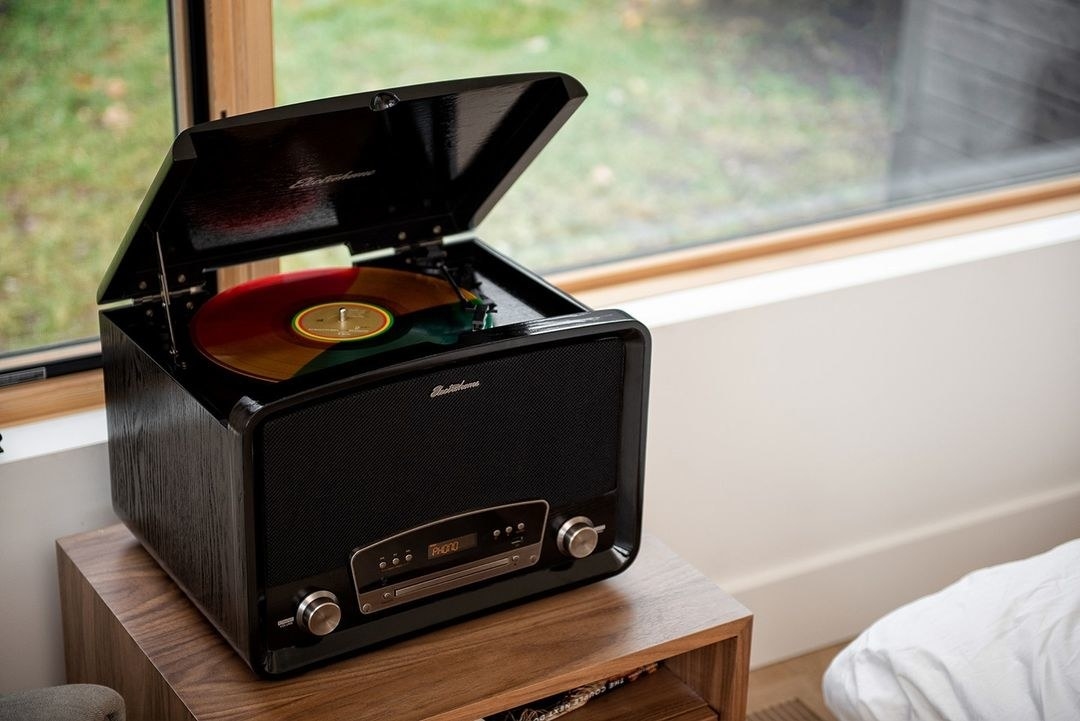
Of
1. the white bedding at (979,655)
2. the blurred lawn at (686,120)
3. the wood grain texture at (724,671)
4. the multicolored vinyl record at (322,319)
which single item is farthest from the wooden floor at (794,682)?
the multicolored vinyl record at (322,319)

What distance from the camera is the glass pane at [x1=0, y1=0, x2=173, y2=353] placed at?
154 cm

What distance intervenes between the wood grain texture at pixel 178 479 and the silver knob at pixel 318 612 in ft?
0.17

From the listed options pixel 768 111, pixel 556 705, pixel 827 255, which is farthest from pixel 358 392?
pixel 768 111

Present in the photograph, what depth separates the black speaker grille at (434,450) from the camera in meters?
1.17

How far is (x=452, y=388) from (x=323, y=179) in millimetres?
279

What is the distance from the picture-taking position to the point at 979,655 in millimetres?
1476

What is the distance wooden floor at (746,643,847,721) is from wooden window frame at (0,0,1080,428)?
2.09 ft

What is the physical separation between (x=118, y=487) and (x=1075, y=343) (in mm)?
1595

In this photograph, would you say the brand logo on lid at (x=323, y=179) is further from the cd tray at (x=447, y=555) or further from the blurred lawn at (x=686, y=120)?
the blurred lawn at (x=686, y=120)

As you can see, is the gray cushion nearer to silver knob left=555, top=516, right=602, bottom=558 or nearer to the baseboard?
silver knob left=555, top=516, right=602, bottom=558

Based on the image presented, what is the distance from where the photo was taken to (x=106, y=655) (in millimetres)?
1386

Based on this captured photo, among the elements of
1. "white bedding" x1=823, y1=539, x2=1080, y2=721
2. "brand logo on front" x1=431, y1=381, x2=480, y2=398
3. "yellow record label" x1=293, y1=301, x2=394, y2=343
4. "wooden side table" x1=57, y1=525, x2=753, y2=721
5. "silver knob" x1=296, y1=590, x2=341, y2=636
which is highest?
"yellow record label" x1=293, y1=301, x2=394, y2=343

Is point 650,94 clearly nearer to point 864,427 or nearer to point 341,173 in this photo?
point 864,427

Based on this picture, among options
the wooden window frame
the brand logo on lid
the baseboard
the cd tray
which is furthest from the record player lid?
the baseboard
